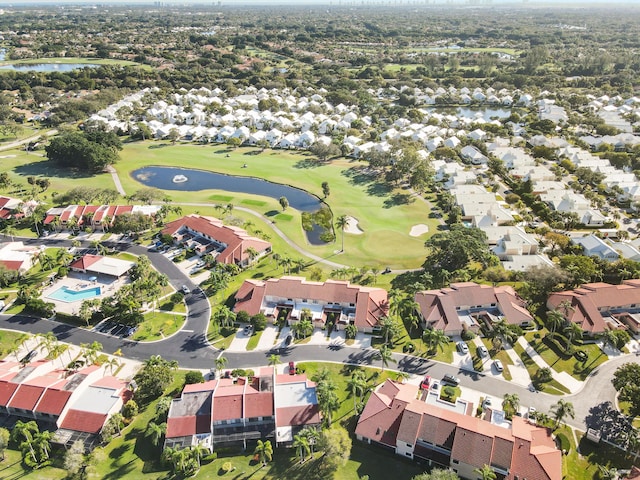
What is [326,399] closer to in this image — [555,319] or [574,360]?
[574,360]

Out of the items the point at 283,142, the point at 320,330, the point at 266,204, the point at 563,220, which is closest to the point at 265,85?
the point at 283,142

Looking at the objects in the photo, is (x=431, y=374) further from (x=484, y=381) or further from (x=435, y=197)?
(x=435, y=197)

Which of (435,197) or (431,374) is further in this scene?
(435,197)

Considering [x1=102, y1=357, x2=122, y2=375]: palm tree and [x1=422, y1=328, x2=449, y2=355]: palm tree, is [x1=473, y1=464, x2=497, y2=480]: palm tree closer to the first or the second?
[x1=422, y1=328, x2=449, y2=355]: palm tree

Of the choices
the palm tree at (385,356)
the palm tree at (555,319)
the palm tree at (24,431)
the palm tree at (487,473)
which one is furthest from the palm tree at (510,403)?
the palm tree at (24,431)

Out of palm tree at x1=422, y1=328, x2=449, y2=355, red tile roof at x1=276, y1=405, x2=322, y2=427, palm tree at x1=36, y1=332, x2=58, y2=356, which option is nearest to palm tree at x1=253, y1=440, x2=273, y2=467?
red tile roof at x1=276, y1=405, x2=322, y2=427

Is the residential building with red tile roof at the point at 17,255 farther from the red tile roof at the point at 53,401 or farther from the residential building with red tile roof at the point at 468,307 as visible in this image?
the residential building with red tile roof at the point at 468,307
